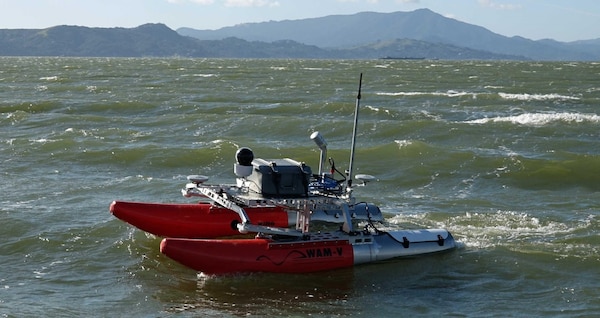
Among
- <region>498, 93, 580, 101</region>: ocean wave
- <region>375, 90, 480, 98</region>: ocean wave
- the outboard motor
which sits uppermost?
the outboard motor

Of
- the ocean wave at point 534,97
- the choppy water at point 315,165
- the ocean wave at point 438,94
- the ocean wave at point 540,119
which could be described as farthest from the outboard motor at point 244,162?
the ocean wave at point 438,94

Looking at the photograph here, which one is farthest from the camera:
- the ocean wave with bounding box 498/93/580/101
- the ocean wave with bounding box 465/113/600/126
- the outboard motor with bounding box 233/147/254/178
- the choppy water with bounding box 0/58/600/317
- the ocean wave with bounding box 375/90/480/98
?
the ocean wave with bounding box 375/90/480/98

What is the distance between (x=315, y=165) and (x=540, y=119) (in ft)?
54.3

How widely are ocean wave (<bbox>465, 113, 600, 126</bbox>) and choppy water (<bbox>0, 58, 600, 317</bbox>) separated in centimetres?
14

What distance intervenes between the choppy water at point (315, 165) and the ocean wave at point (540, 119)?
0.47 ft

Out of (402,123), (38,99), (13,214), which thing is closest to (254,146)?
(402,123)

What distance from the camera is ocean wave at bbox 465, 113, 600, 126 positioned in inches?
1594

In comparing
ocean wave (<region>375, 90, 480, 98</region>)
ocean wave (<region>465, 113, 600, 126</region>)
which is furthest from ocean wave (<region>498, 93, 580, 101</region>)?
ocean wave (<region>465, 113, 600, 126</region>)

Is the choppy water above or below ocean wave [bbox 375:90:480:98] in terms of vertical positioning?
below

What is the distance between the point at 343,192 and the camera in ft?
55.5

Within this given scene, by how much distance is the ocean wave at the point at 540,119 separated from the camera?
40.5m

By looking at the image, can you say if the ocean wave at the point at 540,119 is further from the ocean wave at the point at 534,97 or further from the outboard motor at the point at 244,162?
the outboard motor at the point at 244,162

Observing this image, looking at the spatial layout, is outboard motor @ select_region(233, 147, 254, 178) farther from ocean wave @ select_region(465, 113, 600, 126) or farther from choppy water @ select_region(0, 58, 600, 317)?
ocean wave @ select_region(465, 113, 600, 126)

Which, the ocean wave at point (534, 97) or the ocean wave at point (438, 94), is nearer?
the ocean wave at point (534, 97)
